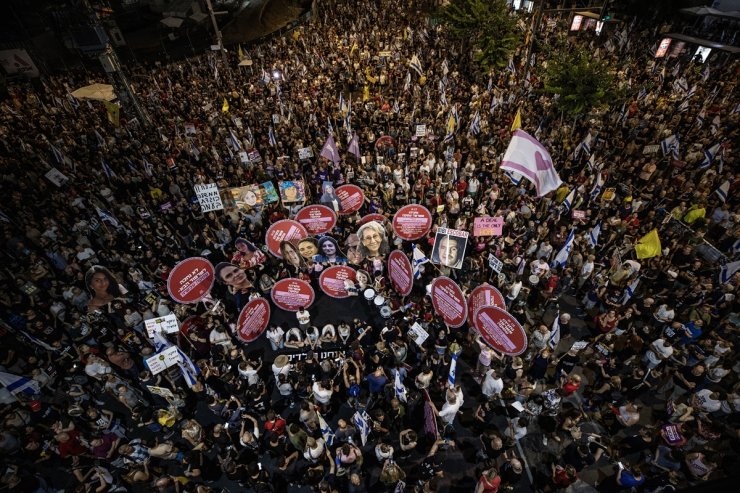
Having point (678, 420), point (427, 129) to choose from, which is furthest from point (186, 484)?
point (427, 129)

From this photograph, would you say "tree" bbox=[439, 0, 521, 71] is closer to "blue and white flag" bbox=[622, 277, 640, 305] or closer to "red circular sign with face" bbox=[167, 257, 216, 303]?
"blue and white flag" bbox=[622, 277, 640, 305]

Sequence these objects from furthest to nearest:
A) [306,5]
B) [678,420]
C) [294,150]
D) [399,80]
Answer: [306,5]
[399,80]
[294,150]
[678,420]

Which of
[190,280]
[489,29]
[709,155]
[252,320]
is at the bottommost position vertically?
[252,320]

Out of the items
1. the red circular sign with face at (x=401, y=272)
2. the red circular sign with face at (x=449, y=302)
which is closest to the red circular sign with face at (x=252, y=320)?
the red circular sign with face at (x=401, y=272)

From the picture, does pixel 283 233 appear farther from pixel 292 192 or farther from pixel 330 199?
pixel 292 192

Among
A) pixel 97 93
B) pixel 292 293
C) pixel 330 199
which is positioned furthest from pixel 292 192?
pixel 97 93

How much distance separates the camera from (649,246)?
11438 mm

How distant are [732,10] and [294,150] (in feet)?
116

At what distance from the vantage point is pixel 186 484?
314 inches

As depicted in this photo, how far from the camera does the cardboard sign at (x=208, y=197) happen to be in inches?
524

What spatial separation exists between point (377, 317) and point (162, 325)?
20.7 ft

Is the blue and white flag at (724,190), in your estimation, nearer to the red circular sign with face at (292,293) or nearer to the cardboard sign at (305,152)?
the red circular sign with face at (292,293)

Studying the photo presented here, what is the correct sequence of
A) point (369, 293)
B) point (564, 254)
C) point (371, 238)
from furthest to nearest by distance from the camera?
point (371, 238) < point (369, 293) < point (564, 254)

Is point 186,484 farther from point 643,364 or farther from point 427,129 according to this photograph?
point 427,129
